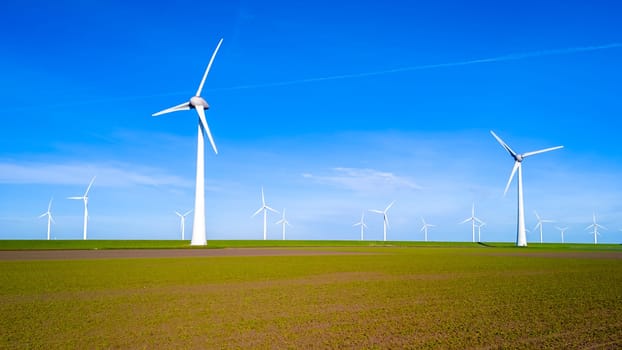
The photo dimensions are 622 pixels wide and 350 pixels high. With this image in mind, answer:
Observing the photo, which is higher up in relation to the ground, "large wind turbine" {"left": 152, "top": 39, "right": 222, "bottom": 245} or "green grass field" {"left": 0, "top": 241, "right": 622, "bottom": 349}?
"large wind turbine" {"left": 152, "top": 39, "right": 222, "bottom": 245}

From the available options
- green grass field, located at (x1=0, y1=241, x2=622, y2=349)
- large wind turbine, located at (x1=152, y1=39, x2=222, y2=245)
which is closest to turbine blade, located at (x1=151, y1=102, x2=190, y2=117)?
large wind turbine, located at (x1=152, y1=39, x2=222, y2=245)

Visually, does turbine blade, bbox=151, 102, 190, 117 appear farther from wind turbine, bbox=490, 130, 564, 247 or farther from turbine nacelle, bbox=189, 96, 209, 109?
wind turbine, bbox=490, 130, 564, 247

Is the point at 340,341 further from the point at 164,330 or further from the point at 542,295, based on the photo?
the point at 542,295

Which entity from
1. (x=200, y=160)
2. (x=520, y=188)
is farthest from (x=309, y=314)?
(x=520, y=188)

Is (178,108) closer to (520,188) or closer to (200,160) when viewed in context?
(200,160)

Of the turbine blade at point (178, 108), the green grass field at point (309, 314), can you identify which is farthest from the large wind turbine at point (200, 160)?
the green grass field at point (309, 314)

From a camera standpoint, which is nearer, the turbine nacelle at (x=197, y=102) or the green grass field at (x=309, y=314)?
the green grass field at (x=309, y=314)

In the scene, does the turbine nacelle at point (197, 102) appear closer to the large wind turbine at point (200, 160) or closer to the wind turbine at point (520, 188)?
the large wind turbine at point (200, 160)

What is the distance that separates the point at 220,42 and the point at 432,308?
64904 millimetres

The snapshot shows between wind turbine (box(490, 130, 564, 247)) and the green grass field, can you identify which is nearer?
the green grass field

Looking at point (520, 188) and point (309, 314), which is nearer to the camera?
point (309, 314)

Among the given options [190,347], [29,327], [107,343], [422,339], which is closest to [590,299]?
[422,339]

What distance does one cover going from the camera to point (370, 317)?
13102 millimetres

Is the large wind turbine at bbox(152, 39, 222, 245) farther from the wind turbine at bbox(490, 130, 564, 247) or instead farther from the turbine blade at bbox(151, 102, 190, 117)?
the wind turbine at bbox(490, 130, 564, 247)
